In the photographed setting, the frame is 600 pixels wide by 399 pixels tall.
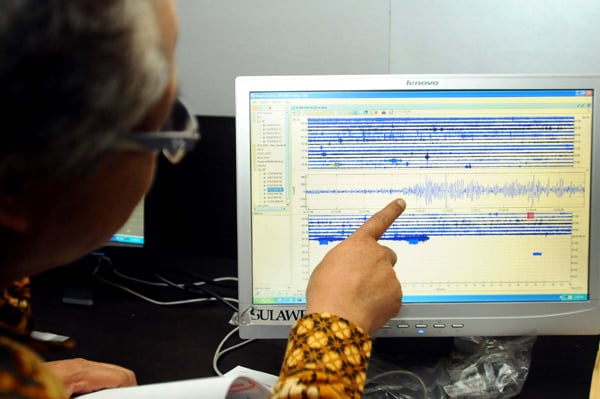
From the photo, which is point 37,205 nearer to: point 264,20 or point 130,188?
point 130,188

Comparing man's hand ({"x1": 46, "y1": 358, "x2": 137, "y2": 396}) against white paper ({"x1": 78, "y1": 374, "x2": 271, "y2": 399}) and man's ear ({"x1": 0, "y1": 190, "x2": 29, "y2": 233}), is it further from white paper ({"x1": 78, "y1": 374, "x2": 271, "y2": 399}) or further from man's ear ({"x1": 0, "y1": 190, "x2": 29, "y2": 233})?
man's ear ({"x1": 0, "y1": 190, "x2": 29, "y2": 233})

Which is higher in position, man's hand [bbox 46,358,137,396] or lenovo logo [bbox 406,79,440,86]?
lenovo logo [bbox 406,79,440,86]

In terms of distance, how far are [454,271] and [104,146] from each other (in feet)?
1.97

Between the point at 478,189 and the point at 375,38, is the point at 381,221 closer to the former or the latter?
the point at 478,189

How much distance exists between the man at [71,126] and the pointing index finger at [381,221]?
1.06 feet

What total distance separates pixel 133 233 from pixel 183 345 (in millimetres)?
270

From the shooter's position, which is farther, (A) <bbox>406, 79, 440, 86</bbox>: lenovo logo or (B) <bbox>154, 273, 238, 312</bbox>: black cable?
(B) <bbox>154, 273, 238, 312</bbox>: black cable

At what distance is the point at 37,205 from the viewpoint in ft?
1.39

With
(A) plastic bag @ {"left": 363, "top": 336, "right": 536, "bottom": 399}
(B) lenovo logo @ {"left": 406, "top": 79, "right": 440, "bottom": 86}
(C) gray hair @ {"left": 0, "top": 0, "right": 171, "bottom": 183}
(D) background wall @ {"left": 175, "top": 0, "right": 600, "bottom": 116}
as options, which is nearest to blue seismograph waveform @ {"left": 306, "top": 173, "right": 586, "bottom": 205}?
(B) lenovo logo @ {"left": 406, "top": 79, "right": 440, "bottom": 86}

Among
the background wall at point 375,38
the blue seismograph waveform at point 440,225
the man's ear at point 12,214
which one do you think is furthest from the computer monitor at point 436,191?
the background wall at point 375,38

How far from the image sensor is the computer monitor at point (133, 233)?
3.67 ft

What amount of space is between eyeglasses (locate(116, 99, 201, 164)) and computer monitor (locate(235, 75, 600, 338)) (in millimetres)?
312

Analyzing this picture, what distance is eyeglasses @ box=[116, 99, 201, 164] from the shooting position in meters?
0.43

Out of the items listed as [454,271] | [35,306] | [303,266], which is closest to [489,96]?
[454,271]
